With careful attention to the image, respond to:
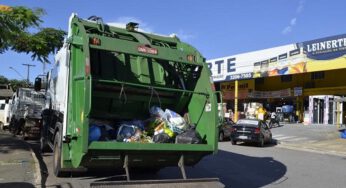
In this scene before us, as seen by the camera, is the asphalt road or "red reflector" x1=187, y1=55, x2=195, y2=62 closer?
"red reflector" x1=187, y1=55, x2=195, y2=62

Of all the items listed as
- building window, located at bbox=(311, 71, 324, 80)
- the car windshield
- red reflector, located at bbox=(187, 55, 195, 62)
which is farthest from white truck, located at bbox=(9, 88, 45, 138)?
building window, located at bbox=(311, 71, 324, 80)

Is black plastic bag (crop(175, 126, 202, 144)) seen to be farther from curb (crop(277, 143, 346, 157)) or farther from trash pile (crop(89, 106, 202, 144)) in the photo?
curb (crop(277, 143, 346, 157))

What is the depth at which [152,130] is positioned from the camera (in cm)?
962

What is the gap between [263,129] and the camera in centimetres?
2772

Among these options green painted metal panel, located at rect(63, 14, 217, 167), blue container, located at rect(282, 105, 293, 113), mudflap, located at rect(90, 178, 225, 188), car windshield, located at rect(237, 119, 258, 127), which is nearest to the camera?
mudflap, located at rect(90, 178, 225, 188)

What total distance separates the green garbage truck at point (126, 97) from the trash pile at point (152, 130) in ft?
0.09

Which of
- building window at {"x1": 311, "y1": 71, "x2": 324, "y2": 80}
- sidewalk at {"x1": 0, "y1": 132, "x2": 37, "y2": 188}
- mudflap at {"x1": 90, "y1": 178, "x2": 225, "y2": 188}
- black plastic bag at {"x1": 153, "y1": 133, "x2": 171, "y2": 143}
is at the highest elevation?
building window at {"x1": 311, "y1": 71, "x2": 324, "y2": 80}

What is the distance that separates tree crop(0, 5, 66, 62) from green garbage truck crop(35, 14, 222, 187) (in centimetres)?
165

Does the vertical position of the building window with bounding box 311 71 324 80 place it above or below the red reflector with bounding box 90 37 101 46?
above

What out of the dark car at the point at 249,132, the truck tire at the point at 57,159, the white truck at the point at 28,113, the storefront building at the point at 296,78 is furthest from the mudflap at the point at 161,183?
the storefront building at the point at 296,78

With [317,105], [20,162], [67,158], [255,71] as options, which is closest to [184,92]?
[67,158]

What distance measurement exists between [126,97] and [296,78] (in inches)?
1528

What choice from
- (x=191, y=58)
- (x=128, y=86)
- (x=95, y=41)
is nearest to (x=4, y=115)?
(x=128, y=86)

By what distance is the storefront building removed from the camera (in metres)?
35.4
